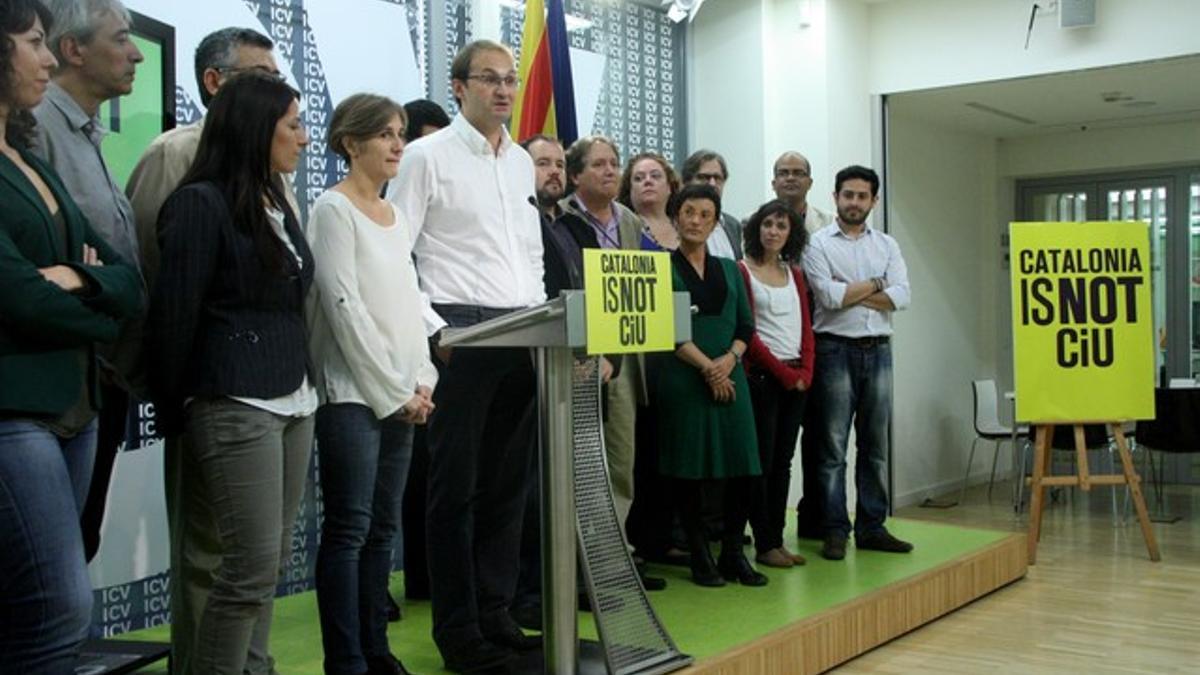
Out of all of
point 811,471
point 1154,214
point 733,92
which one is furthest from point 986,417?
point 811,471

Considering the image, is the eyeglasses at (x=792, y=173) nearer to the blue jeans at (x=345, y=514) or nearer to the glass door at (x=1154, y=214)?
the blue jeans at (x=345, y=514)

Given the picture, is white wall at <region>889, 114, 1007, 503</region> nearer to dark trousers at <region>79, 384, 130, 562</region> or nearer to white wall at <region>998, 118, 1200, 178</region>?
white wall at <region>998, 118, 1200, 178</region>

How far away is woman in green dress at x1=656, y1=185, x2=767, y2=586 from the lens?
12.9 ft

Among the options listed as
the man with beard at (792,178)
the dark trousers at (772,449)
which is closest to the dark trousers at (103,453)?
the dark trousers at (772,449)

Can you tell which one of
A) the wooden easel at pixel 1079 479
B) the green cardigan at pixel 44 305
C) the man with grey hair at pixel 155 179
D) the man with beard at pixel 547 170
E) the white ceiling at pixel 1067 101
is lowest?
the wooden easel at pixel 1079 479

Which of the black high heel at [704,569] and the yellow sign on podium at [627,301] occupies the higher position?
the yellow sign on podium at [627,301]

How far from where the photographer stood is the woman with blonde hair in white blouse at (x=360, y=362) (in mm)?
2537

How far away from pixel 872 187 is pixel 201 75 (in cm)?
280

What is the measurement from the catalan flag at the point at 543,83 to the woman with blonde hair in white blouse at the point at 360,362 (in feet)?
7.63

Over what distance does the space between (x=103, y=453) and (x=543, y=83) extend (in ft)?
9.63

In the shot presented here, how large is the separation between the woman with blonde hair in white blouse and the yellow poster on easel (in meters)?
3.36

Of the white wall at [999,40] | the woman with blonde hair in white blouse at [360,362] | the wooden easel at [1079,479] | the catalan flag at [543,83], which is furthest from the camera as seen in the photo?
the white wall at [999,40]

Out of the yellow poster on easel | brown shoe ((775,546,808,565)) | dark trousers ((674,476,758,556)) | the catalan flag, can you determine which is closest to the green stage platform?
brown shoe ((775,546,808,565))

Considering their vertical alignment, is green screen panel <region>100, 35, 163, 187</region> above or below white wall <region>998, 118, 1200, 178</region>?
below
